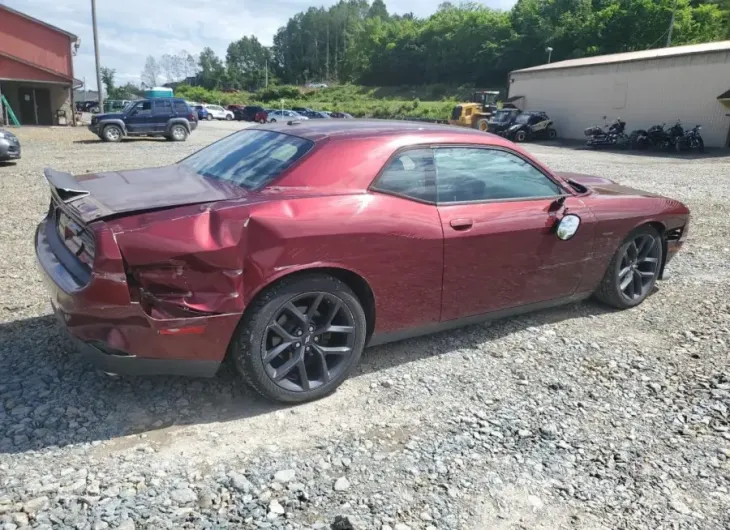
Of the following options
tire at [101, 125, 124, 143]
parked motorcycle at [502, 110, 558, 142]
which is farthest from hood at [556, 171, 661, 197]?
parked motorcycle at [502, 110, 558, 142]

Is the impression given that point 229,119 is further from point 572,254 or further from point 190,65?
point 190,65

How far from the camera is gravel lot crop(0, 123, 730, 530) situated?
2379 millimetres

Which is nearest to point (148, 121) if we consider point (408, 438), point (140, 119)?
point (140, 119)

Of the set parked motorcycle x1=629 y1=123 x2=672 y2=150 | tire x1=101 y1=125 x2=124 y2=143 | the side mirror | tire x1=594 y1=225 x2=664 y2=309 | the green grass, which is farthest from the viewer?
the green grass

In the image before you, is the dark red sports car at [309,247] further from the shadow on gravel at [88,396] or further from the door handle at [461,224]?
the shadow on gravel at [88,396]

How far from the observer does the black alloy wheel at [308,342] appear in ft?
9.91

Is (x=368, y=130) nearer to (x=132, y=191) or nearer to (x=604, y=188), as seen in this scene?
(x=132, y=191)

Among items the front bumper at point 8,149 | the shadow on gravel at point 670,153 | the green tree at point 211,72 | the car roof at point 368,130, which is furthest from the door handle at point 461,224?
the green tree at point 211,72

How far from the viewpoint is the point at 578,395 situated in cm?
337

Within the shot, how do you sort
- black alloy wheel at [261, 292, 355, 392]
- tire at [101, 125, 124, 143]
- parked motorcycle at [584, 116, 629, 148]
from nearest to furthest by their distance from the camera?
A: 1. black alloy wheel at [261, 292, 355, 392]
2. tire at [101, 125, 124, 143]
3. parked motorcycle at [584, 116, 629, 148]

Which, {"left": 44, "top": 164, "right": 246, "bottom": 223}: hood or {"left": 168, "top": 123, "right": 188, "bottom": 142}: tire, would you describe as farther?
{"left": 168, "top": 123, "right": 188, "bottom": 142}: tire

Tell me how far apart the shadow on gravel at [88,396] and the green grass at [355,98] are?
2069 inches

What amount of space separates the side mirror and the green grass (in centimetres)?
5177

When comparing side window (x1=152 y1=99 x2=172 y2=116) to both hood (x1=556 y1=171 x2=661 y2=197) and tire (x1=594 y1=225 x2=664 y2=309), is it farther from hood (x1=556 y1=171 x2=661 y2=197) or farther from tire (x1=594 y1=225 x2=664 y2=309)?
tire (x1=594 y1=225 x2=664 y2=309)
